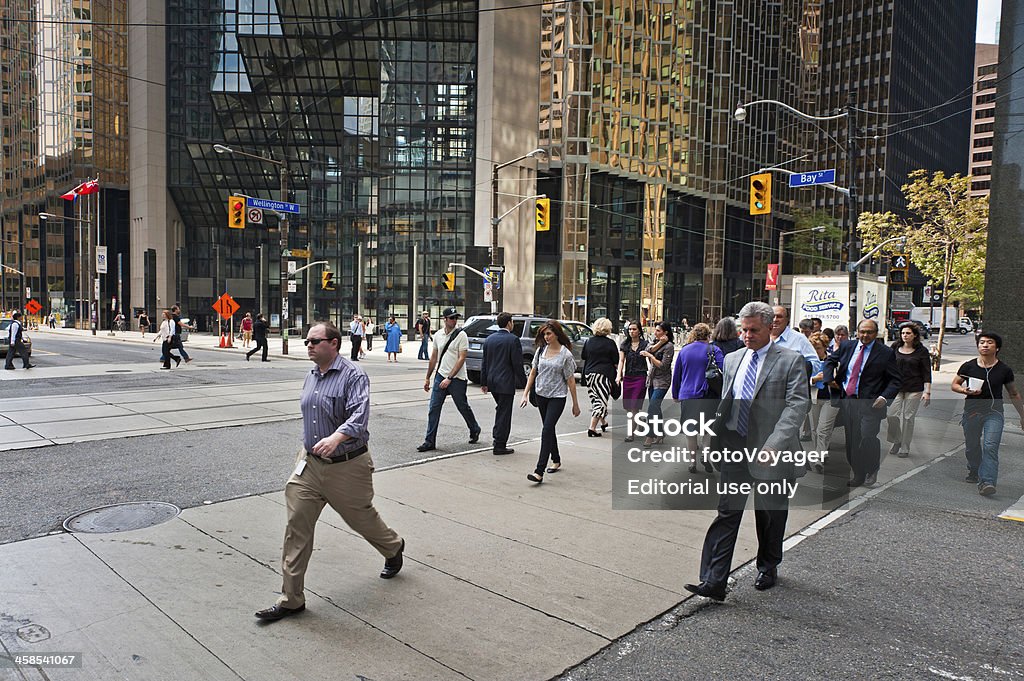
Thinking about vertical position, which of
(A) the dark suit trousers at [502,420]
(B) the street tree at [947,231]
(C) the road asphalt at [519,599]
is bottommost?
(C) the road asphalt at [519,599]

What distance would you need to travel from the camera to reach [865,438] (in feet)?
26.1

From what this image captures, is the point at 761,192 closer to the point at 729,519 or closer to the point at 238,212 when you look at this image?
the point at 729,519

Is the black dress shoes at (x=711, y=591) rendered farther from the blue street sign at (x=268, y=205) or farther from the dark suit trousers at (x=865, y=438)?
the blue street sign at (x=268, y=205)

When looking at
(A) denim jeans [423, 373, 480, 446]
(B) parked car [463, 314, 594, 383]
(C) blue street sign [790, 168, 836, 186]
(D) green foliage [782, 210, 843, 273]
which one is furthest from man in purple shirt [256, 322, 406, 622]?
(D) green foliage [782, 210, 843, 273]

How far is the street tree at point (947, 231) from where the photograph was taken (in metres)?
24.9

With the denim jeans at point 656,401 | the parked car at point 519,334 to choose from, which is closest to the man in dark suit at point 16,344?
the parked car at point 519,334

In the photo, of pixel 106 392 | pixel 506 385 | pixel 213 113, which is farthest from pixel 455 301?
pixel 506 385

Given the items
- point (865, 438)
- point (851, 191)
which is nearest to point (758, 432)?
point (865, 438)

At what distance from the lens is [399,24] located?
165ft

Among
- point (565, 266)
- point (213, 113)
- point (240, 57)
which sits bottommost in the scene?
point (565, 266)

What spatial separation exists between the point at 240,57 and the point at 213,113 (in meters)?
4.80

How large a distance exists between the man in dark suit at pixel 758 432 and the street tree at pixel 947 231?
24.4 m

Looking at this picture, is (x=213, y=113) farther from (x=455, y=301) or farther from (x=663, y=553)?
(x=663, y=553)

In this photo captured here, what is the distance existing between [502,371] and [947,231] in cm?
2463
